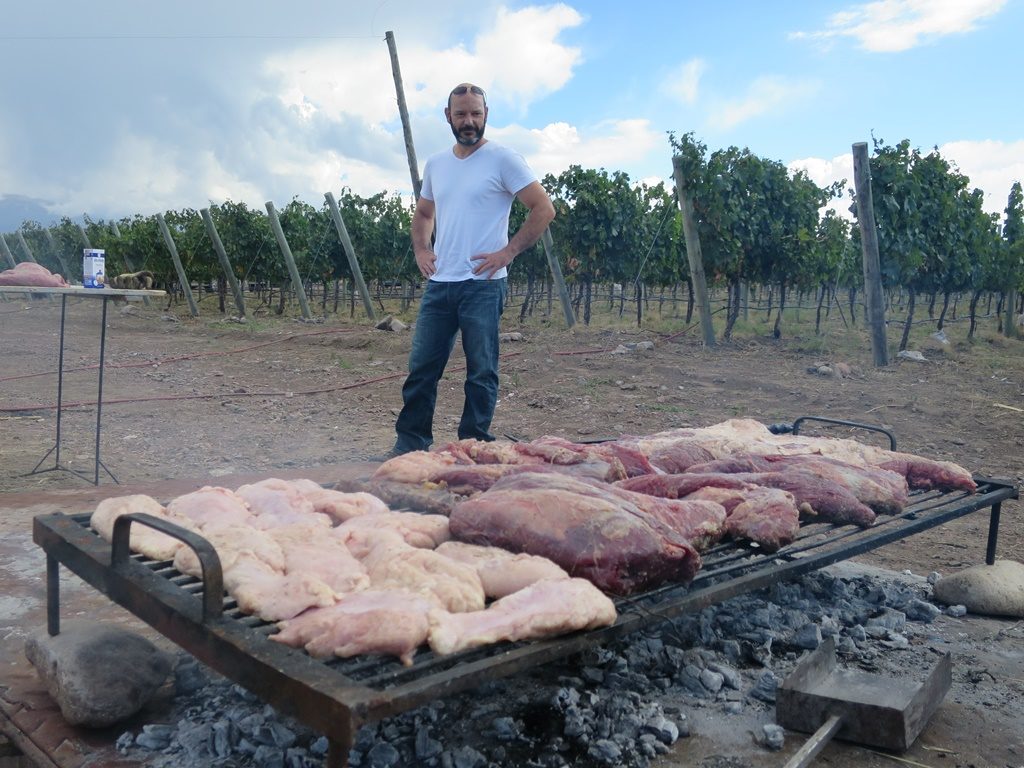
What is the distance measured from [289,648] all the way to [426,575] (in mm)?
488

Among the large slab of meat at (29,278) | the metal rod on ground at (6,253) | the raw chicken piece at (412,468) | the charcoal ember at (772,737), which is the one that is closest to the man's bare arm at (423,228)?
the raw chicken piece at (412,468)

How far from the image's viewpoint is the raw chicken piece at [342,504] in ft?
9.67

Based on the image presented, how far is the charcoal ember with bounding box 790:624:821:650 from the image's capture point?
336 cm

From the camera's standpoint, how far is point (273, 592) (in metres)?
2.13

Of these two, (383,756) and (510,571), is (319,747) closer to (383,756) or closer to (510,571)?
(383,756)

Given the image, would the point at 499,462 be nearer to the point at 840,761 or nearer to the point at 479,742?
the point at 479,742

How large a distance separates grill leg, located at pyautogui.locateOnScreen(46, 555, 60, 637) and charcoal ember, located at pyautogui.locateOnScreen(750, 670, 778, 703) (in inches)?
93.4

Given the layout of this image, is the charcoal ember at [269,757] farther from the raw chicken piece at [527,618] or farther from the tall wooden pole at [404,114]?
the tall wooden pole at [404,114]

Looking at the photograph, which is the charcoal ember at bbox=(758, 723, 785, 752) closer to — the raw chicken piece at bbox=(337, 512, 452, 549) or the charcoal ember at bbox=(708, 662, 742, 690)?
the charcoal ember at bbox=(708, 662, 742, 690)

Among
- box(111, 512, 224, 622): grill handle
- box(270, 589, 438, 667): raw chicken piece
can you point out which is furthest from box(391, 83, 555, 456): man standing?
box(270, 589, 438, 667): raw chicken piece

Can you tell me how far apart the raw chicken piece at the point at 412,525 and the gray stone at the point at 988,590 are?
2.61 metres

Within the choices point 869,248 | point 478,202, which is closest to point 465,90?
point 478,202

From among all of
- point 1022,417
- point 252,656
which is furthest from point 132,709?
point 1022,417

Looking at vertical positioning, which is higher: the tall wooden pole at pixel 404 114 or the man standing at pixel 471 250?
the tall wooden pole at pixel 404 114
